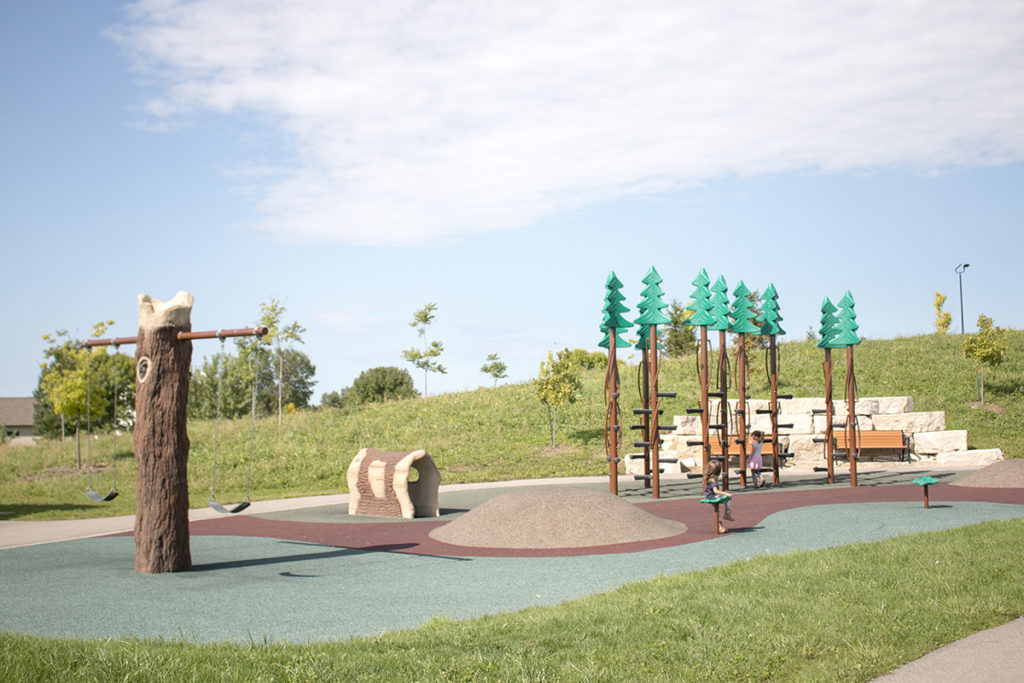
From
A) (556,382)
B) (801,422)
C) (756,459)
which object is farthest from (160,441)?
(801,422)

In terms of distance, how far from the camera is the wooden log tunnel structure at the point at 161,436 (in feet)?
32.5

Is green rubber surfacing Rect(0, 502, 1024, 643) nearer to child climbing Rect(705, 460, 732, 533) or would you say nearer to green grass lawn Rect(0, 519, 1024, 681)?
child climbing Rect(705, 460, 732, 533)

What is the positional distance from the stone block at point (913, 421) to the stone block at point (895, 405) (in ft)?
0.95

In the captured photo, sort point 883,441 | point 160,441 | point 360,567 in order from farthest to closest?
point 883,441
point 360,567
point 160,441

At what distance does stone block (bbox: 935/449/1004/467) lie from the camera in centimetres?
2256

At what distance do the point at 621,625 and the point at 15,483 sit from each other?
2414 centimetres

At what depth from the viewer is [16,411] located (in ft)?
252

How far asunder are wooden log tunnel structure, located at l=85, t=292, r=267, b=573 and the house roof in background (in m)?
73.6

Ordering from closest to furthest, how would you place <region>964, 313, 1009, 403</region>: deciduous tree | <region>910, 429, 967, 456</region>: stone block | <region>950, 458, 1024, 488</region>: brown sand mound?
<region>950, 458, 1024, 488</region>: brown sand mound
<region>910, 429, 967, 456</region>: stone block
<region>964, 313, 1009, 403</region>: deciduous tree

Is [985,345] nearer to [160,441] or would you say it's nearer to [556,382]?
[556,382]

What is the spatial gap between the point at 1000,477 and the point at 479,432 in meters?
16.5

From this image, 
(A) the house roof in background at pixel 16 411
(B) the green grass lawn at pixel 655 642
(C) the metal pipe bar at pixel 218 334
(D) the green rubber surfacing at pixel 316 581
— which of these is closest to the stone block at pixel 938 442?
(D) the green rubber surfacing at pixel 316 581

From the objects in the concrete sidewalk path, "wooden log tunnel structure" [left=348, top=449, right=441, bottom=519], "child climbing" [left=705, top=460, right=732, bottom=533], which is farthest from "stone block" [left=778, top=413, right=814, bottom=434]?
the concrete sidewalk path

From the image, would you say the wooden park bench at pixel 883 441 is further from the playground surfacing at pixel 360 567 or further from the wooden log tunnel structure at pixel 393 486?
the wooden log tunnel structure at pixel 393 486
